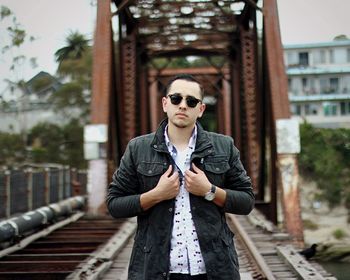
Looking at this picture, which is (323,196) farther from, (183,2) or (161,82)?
(183,2)

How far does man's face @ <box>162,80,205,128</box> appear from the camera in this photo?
287 cm

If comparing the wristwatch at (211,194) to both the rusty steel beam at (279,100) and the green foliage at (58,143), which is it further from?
the green foliage at (58,143)

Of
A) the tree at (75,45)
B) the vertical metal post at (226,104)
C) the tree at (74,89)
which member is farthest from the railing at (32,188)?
the tree at (75,45)

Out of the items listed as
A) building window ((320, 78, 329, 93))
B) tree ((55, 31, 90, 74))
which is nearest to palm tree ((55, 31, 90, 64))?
tree ((55, 31, 90, 74))

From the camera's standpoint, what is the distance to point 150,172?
288 cm

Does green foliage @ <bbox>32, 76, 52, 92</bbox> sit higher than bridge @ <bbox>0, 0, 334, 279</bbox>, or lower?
higher

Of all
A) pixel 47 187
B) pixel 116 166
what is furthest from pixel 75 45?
pixel 116 166

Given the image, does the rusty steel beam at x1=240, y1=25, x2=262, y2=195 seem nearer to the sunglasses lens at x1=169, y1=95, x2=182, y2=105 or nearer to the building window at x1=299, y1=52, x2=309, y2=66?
the sunglasses lens at x1=169, y1=95, x2=182, y2=105

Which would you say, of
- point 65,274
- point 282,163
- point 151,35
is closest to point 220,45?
point 151,35

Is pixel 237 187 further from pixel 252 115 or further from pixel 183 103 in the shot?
pixel 252 115

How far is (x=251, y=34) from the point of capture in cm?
1463

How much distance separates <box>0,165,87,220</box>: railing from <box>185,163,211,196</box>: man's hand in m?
8.57

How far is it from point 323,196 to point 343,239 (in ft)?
10.8

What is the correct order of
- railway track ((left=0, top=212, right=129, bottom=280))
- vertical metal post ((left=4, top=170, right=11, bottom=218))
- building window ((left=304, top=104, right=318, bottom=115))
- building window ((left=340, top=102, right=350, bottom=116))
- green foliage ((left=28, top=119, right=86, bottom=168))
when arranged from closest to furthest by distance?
railway track ((left=0, top=212, right=129, bottom=280)), vertical metal post ((left=4, top=170, right=11, bottom=218)), building window ((left=340, top=102, right=350, bottom=116)), building window ((left=304, top=104, right=318, bottom=115)), green foliage ((left=28, top=119, right=86, bottom=168))
